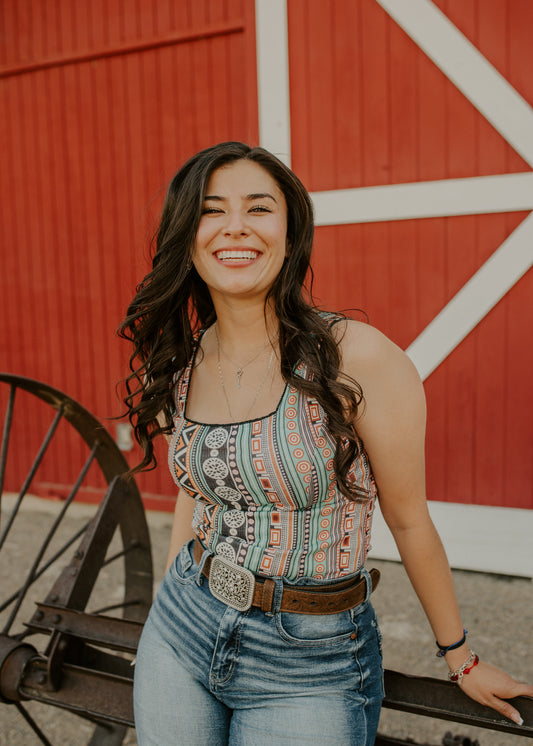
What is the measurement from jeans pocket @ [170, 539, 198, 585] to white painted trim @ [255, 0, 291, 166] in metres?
2.54

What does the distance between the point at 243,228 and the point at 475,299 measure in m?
2.27

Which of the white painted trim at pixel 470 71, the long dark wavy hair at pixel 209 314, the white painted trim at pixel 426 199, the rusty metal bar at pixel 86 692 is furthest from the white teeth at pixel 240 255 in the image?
the white painted trim at pixel 470 71

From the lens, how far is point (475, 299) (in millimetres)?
3498

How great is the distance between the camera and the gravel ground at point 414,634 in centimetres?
243

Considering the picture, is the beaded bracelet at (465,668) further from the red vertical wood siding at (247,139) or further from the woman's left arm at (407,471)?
the red vertical wood siding at (247,139)

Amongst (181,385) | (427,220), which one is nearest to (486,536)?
(427,220)

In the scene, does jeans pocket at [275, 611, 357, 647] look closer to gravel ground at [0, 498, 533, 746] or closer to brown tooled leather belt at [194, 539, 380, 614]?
brown tooled leather belt at [194, 539, 380, 614]

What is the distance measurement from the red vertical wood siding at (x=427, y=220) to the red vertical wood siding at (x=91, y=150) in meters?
0.46

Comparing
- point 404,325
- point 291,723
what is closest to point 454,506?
point 404,325

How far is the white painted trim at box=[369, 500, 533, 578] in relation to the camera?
141 inches

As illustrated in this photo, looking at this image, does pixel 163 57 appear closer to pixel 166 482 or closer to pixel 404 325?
pixel 404 325

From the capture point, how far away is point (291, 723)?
135 cm

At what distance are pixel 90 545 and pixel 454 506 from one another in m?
2.29

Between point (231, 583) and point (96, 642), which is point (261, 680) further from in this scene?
point (96, 642)
